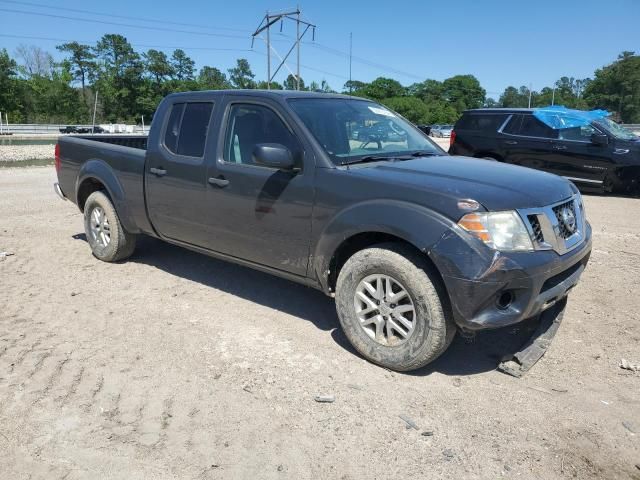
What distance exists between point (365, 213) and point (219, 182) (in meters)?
1.54

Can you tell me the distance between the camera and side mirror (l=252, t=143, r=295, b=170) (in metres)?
3.89

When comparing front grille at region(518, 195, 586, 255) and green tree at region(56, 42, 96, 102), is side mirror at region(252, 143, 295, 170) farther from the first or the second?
green tree at region(56, 42, 96, 102)

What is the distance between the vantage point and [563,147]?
1113cm

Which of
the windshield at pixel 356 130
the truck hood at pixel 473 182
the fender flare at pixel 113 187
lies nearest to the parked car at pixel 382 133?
the windshield at pixel 356 130

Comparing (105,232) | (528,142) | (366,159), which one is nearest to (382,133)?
(366,159)

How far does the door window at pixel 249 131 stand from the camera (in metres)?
4.34

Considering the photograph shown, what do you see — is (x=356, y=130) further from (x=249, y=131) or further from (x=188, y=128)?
(x=188, y=128)

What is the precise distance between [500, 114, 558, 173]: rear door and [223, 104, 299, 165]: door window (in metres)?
8.35

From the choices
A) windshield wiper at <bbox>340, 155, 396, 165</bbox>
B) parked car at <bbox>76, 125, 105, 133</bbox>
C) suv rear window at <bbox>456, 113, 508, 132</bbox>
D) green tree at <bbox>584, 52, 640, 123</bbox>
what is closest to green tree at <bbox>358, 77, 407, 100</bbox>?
green tree at <bbox>584, 52, 640, 123</bbox>

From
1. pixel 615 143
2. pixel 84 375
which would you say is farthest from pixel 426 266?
pixel 615 143

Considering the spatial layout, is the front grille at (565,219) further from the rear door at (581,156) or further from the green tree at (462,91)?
the green tree at (462,91)

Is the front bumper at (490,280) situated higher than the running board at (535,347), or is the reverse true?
the front bumper at (490,280)

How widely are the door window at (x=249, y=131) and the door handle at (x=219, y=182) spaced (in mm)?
178

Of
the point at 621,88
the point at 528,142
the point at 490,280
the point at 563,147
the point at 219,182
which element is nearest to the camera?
the point at 490,280
